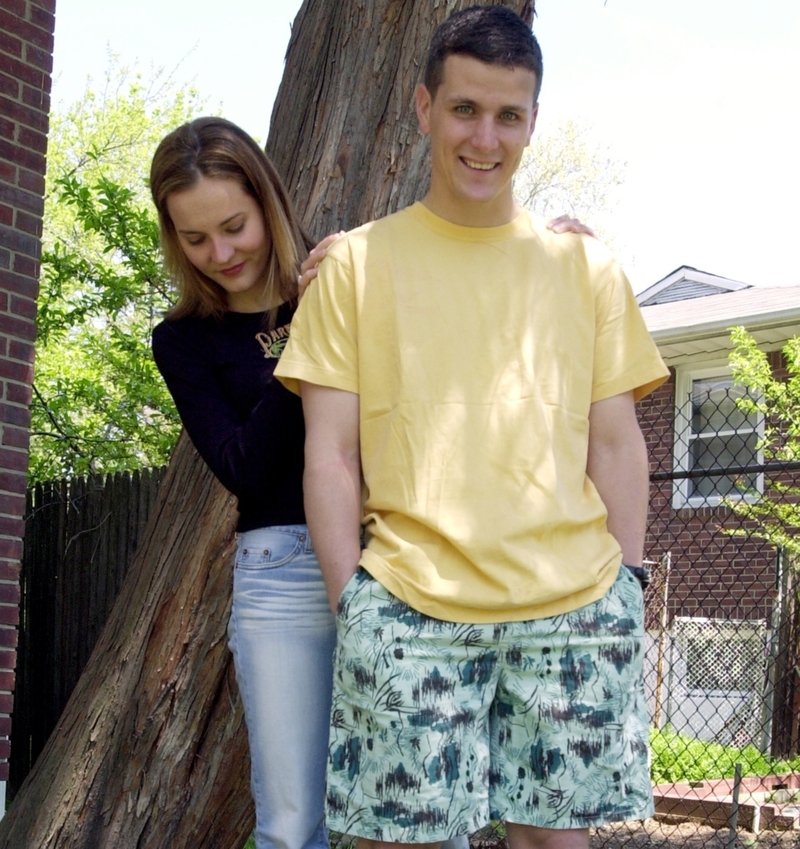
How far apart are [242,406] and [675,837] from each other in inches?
204

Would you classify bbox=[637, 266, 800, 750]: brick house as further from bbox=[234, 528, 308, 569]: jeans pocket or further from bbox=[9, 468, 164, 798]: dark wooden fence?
bbox=[234, 528, 308, 569]: jeans pocket

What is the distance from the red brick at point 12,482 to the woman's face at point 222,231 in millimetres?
2520

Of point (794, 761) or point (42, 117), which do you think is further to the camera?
point (794, 761)

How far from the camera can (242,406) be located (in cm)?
266

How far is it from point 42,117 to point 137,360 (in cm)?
340

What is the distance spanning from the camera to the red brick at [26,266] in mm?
4965

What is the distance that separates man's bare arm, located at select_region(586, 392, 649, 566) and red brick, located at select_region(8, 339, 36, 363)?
324cm

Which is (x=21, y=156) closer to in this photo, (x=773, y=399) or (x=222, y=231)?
(x=222, y=231)

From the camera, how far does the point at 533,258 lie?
239 centimetres

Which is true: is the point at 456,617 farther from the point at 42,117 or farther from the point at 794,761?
the point at 794,761

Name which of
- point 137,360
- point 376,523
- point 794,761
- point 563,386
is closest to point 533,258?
point 563,386

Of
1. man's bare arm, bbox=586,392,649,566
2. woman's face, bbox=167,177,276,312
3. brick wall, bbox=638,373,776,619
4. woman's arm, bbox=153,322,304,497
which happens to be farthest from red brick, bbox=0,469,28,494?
brick wall, bbox=638,373,776,619

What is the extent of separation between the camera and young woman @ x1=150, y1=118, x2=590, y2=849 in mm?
2420

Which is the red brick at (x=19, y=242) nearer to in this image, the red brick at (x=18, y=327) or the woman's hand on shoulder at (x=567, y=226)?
the red brick at (x=18, y=327)
